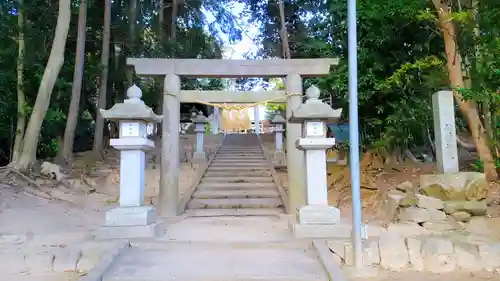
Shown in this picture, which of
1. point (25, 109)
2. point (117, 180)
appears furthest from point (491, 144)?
point (25, 109)

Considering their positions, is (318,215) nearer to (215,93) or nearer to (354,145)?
(354,145)

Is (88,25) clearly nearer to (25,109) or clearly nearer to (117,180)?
(25,109)

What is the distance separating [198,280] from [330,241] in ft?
7.31

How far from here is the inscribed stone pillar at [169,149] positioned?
341 inches

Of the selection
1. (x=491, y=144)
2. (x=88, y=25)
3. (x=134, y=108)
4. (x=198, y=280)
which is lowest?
(x=198, y=280)

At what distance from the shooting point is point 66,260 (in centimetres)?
523

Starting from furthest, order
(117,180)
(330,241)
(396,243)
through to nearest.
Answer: (117,180), (330,241), (396,243)

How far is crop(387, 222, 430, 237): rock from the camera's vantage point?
6883 mm

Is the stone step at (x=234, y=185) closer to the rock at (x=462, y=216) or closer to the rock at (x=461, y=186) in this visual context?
the rock at (x=461, y=186)

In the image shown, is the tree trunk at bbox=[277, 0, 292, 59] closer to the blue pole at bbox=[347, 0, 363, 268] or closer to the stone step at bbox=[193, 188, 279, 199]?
the stone step at bbox=[193, 188, 279, 199]

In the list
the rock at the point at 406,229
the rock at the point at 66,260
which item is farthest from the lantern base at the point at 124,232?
the rock at the point at 406,229

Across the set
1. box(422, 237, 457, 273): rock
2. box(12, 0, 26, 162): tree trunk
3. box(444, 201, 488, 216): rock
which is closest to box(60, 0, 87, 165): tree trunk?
box(12, 0, 26, 162): tree trunk

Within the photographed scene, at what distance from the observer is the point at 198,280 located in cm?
454

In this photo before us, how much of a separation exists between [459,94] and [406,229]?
10.9 ft
